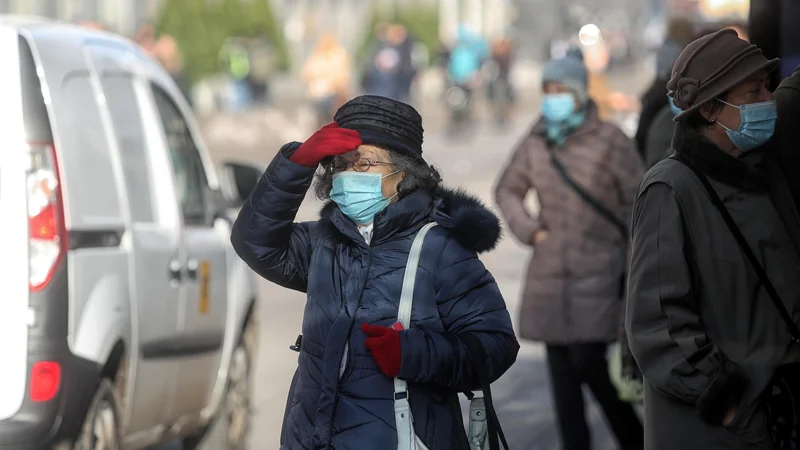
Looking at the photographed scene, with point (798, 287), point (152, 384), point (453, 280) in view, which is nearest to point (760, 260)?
point (798, 287)

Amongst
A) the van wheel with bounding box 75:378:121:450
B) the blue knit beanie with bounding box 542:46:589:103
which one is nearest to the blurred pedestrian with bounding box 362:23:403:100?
the blue knit beanie with bounding box 542:46:589:103

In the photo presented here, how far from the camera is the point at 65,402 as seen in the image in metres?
5.89

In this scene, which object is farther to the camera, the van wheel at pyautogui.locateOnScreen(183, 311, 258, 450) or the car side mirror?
the van wheel at pyautogui.locateOnScreen(183, 311, 258, 450)

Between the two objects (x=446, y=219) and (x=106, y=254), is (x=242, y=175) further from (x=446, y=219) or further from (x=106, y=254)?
(x=446, y=219)

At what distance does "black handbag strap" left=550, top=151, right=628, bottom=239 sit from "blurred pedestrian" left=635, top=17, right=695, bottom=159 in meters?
0.28

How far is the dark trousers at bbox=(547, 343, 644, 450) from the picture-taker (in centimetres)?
740

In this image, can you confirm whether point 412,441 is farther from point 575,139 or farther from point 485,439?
point 575,139

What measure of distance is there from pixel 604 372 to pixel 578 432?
0.98 ft

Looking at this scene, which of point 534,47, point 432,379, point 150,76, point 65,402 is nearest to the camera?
point 432,379

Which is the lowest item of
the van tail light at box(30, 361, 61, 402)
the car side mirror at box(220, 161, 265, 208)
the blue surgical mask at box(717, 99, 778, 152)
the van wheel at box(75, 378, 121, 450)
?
the van wheel at box(75, 378, 121, 450)

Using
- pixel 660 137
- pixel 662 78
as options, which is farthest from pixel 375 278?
pixel 662 78

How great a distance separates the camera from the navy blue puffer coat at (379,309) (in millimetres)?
4234

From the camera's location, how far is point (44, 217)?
589cm

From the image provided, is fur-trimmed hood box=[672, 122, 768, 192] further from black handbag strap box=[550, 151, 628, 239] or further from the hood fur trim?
black handbag strap box=[550, 151, 628, 239]
